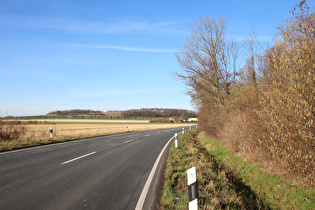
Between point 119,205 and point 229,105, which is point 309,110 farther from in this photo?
point 229,105

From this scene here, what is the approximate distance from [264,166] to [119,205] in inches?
206

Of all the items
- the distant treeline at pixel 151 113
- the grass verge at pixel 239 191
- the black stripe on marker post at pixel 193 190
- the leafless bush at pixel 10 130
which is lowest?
the grass verge at pixel 239 191

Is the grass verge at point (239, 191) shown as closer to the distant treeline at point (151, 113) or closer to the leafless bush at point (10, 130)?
the leafless bush at point (10, 130)

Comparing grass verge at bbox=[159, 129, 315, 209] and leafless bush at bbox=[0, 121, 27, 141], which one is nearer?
grass verge at bbox=[159, 129, 315, 209]

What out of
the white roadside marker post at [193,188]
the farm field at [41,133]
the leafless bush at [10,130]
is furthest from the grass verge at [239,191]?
the leafless bush at [10,130]

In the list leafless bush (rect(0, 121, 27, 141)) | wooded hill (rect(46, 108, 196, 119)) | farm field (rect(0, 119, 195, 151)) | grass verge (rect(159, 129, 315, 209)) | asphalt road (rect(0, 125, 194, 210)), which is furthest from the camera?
wooded hill (rect(46, 108, 196, 119))

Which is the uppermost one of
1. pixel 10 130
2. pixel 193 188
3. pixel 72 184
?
pixel 10 130

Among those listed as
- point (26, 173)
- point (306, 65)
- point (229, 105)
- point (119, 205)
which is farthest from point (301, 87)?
point (229, 105)

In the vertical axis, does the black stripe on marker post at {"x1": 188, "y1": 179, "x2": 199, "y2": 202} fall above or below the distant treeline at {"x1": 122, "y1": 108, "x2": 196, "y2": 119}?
below

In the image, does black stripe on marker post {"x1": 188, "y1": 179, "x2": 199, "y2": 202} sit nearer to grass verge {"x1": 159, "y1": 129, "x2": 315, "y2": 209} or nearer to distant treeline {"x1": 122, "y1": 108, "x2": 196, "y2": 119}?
grass verge {"x1": 159, "y1": 129, "x2": 315, "y2": 209}

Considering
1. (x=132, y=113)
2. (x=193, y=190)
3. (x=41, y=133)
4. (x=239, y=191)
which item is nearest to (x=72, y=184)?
(x=193, y=190)

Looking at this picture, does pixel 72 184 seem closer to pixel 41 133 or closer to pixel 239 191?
pixel 239 191

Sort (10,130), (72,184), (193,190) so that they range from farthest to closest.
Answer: (10,130), (72,184), (193,190)

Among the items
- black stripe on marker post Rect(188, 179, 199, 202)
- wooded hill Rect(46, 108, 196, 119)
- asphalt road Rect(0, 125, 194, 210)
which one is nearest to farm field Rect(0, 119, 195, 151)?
asphalt road Rect(0, 125, 194, 210)
